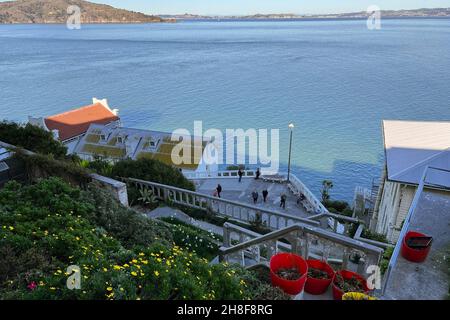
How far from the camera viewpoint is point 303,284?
5883 mm

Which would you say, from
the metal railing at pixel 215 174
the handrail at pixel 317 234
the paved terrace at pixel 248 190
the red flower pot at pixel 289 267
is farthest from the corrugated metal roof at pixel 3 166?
the metal railing at pixel 215 174

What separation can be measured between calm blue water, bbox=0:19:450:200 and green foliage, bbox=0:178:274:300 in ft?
103

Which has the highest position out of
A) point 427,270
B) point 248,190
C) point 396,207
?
point 427,270

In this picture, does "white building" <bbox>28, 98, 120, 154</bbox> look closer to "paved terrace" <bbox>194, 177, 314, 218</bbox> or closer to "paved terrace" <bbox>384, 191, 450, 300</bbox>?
"paved terrace" <bbox>194, 177, 314, 218</bbox>

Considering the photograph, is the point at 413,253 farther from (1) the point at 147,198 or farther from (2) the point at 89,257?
(1) the point at 147,198

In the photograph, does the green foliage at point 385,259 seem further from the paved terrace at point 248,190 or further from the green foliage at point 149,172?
the paved terrace at point 248,190

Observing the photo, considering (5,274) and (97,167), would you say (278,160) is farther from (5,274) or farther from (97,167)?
(5,274)

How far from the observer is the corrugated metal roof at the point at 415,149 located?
14852mm

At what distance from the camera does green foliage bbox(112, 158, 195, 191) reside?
1588 centimetres

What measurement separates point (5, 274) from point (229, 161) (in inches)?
1532

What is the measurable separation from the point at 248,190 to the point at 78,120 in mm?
29282

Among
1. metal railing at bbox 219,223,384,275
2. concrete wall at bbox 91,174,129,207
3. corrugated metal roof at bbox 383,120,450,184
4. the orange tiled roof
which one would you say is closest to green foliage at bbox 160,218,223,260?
metal railing at bbox 219,223,384,275

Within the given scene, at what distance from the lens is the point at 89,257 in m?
6.50

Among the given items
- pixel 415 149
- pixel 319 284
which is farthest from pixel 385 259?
pixel 415 149
